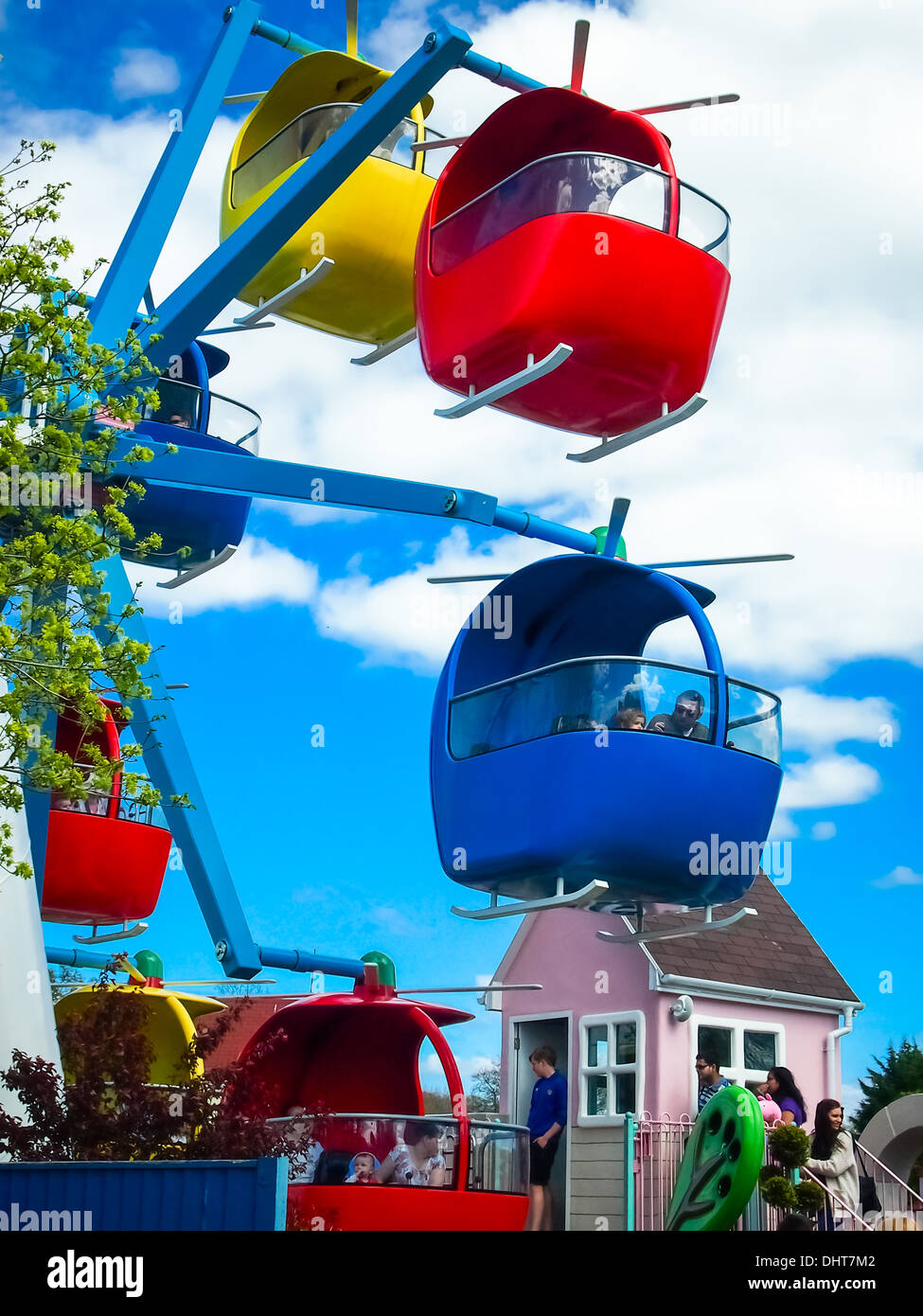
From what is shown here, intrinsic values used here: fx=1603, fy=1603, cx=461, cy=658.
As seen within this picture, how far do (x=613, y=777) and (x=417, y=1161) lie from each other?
2736 millimetres

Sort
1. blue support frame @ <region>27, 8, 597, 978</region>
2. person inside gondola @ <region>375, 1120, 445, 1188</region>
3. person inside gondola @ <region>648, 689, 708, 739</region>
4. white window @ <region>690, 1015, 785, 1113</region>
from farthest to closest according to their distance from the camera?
white window @ <region>690, 1015, 785, 1113</region> → blue support frame @ <region>27, 8, 597, 978</region> → person inside gondola @ <region>375, 1120, 445, 1188</region> → person inside gondola @ <region>648, 689, 708, 739</region>

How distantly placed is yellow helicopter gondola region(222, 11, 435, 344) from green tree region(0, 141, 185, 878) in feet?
10.8

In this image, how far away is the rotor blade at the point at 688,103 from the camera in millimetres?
10195

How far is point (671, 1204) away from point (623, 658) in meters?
5.22

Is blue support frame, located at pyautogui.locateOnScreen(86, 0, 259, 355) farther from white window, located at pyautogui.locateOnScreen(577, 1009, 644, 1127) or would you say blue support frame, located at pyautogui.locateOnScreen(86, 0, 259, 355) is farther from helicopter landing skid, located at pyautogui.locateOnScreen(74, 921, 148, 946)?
white window, located at pyautogui.locateOnScreen(577, 1009, 644, 1127)

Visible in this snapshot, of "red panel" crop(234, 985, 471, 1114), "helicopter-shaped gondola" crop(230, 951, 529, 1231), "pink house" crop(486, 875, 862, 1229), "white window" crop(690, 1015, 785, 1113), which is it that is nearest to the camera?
"helicopter-shaped gondola" crop(230, 951, 529, 1231)

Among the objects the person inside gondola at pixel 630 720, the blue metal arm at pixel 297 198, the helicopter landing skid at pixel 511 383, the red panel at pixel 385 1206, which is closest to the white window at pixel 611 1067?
the red panel at pixel 385 1206

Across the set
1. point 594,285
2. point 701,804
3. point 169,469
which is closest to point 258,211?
point 169,469

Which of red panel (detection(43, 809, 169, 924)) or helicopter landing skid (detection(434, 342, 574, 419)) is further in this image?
red panel (detection(43, 809, 169, 924))

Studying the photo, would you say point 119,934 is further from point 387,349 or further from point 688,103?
point 688,103

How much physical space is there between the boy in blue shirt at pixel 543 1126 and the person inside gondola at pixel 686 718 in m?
3.74

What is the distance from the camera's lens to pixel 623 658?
931 cm

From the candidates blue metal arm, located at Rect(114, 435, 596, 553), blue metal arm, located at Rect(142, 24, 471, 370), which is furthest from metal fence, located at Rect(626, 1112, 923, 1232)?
blue metal arm, located at Rect(142, 24, 471, 370)

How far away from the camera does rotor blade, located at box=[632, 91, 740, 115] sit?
10195 millimetres
